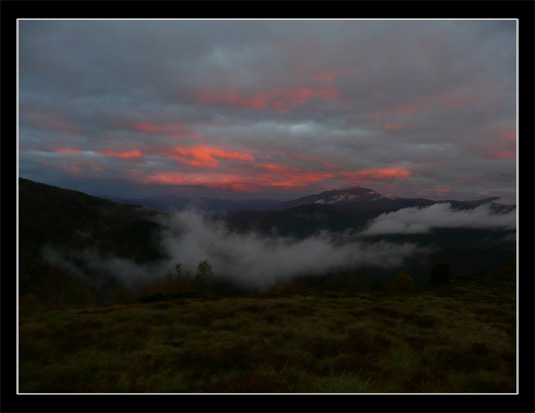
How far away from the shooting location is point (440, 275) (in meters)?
87.6

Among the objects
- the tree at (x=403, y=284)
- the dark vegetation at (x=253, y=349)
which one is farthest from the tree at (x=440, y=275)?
the dark vegetation at (x=253, y=349)

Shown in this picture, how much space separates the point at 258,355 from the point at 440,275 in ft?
345

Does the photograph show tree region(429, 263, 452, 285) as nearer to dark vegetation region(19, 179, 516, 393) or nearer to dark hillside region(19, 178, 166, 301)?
dark vegetation region(19, 179, 516, 393)

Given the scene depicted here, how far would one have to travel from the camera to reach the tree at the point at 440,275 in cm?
8581

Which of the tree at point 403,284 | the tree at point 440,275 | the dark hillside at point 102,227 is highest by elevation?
the dark hillside at point 102,227

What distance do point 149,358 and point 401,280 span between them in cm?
10208

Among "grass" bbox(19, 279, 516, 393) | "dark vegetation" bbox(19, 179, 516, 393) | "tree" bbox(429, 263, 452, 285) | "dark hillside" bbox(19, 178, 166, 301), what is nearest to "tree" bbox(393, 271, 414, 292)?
"tree" bbox(429, 263, 452, 285)

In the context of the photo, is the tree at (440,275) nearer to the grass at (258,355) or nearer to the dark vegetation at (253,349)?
the dark vegetation at (253,349)

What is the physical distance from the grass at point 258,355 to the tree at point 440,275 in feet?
303

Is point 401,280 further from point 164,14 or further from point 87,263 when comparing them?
point 87,263

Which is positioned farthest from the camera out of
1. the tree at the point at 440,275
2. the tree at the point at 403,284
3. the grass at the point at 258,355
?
the tree at the point at 403,284

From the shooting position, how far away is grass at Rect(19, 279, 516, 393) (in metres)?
6.41

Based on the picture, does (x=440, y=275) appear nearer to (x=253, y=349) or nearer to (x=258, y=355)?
(x=253, y=349)

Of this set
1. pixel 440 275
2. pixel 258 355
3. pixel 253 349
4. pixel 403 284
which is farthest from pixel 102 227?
pixel 440 275
